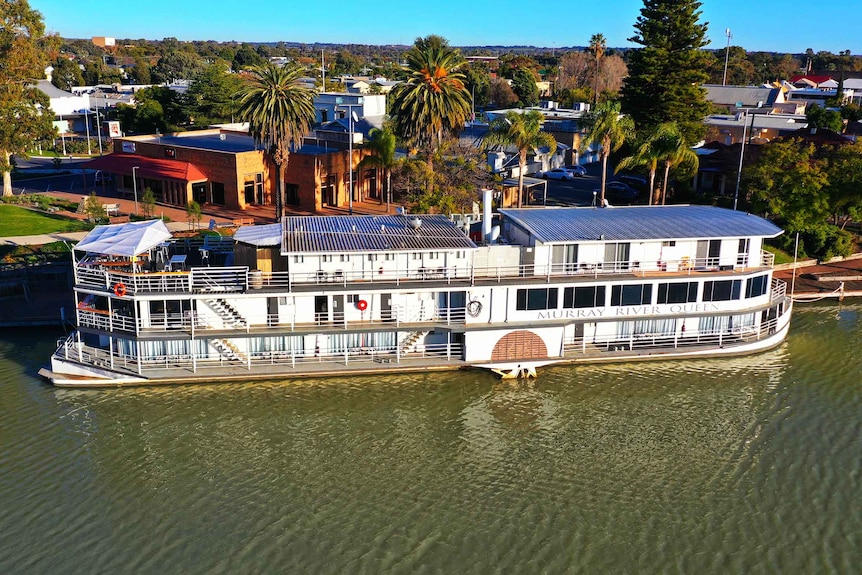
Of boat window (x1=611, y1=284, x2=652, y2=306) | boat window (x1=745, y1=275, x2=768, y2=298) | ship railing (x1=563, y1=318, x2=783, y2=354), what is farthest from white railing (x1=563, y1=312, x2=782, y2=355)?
boat window (x1=745, y1=275, x2=768, y2=298)

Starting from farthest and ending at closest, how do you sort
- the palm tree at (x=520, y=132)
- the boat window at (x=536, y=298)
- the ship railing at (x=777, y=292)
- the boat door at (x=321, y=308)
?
the palm tree at (x=520, y=132) → the ship railing at (x=777, y=292) → the boat window at (x=536, y=298) → the boat door at (x=321, y=308)

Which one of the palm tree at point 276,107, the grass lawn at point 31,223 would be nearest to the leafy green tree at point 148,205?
the grass lawn at point 31,223

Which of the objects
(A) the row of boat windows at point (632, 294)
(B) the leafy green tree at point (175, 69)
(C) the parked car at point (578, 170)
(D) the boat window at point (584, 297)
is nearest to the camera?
(A) the row of boat windows at point (632, 294)

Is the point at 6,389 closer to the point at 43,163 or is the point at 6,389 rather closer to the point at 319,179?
the point at 319,179

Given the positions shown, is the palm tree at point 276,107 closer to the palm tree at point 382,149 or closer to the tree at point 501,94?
the palm tree at point 382,149

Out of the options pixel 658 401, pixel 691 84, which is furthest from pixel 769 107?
pixel 658 401

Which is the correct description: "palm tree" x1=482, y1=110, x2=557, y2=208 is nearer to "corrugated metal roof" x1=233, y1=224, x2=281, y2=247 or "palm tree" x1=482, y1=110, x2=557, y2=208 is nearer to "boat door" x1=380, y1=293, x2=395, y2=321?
"corrugated metal roof" x1=233, y1=224, x2=281, y2=247

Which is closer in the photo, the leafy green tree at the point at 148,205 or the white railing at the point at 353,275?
the white railing at the point at 353,275
